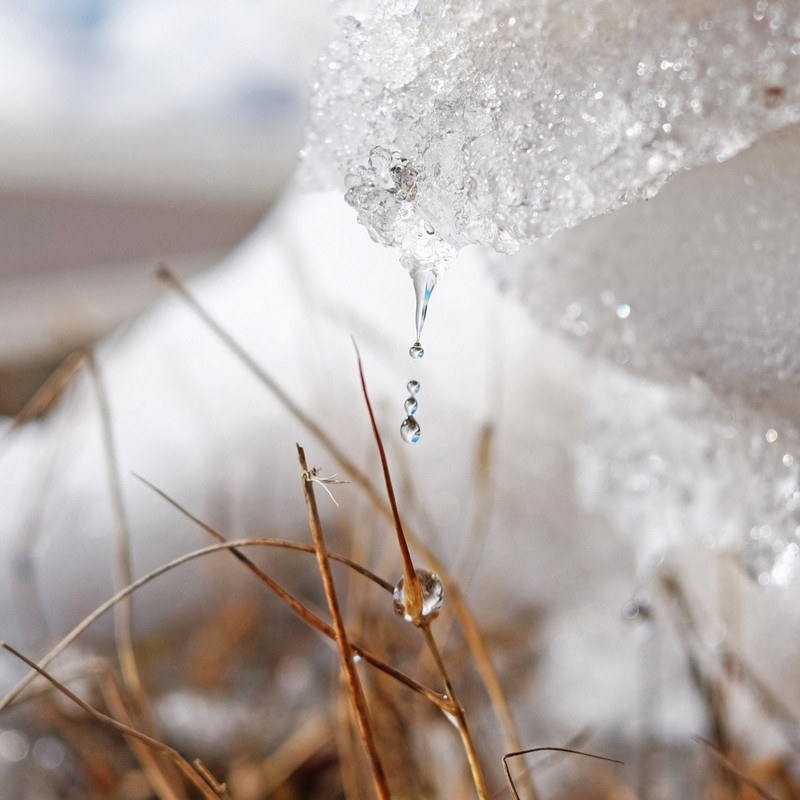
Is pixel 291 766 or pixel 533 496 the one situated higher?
pixel 533 496

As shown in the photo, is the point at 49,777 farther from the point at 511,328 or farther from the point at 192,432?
the point at 511,328

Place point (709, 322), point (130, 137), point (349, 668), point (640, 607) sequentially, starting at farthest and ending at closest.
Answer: point (130, 137) → point (640, 607) → point (709, 322) → point (349, 668)

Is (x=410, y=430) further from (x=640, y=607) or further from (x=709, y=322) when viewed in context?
(x=640, y=607)

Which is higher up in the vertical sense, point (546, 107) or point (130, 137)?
point (130, 137)

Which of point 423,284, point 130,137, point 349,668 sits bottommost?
point 349,668

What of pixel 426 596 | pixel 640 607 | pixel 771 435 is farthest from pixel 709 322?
pixel 640 607

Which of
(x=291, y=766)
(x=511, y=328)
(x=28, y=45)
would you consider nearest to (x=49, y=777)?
(x=291, y=766)
